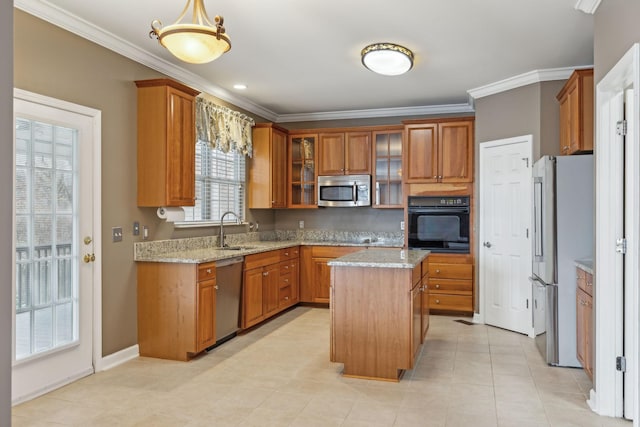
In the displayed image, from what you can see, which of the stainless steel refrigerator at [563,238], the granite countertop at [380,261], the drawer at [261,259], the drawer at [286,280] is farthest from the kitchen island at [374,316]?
the drawer at [286,280]

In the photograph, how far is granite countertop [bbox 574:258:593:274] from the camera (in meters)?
3.31

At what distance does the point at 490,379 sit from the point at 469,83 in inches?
127

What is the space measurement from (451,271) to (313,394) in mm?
3037

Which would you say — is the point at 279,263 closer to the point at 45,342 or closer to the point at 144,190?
the point at 144,190

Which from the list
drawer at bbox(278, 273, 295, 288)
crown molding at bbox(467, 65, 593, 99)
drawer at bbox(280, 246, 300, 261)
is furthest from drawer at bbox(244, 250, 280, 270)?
crown molding at bbox(467, 65, 593, 99)

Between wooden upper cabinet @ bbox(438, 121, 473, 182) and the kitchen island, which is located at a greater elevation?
wooden upper cabinet @ bbox(438, 121, 473, 182)

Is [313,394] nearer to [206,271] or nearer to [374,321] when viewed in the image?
Result: [374,321]

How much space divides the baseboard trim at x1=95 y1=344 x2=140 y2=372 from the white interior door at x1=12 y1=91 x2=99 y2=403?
0.08 m

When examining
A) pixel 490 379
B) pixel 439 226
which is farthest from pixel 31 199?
pixel 439 226

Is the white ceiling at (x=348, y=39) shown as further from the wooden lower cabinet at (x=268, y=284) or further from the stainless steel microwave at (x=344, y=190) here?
the wooden lower cabinet at (x=268, y=284)

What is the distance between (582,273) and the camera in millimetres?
3502

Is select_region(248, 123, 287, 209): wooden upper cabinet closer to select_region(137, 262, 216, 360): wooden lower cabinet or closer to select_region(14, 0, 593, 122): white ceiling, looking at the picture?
select_region(14, 0, 593, 122): white ceiling

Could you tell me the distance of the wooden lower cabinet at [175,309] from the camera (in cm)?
396

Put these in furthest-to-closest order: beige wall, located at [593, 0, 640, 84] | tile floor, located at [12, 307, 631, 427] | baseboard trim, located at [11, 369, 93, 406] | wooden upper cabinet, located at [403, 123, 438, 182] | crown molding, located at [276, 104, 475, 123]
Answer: crown molding, located at [276, 104, 475, 123] < wooden upper cabinet, located at [403, 123, 438, 182] < baseboard trim, located at [11, 369, 93, 406] < tile floor, located at [12, 307, 631, 427] < beige wall, located at [593, 0, 640, 84]
